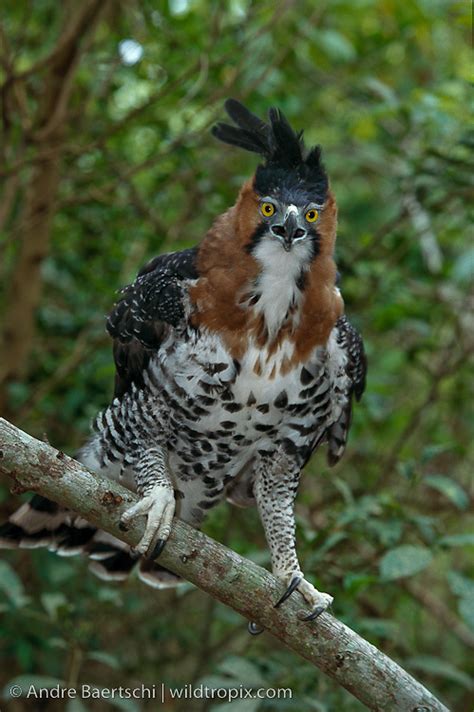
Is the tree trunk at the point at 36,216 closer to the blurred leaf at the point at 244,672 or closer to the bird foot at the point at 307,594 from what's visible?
the blurred leaf at the point at 244,672

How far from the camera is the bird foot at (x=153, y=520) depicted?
2.78 meters

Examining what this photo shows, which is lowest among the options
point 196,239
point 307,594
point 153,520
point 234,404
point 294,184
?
point 307,594

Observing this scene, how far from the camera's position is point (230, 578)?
8.92 feet

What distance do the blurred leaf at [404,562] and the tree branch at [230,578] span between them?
493mm

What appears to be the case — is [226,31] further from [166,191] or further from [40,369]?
[40,369]

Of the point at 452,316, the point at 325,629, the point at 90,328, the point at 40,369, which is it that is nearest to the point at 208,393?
the point at 325,629

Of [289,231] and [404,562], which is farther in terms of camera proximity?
[404,562]

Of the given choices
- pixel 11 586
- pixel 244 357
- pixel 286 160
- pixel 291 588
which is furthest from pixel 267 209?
pixel 11 586

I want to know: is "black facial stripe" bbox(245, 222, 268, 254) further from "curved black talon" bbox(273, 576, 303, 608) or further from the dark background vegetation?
"curved black talon" bbox(273, 576, 303, 608)

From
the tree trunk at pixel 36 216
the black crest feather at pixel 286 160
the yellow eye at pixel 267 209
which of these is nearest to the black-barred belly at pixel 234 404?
the yellow eye at pixel 267 209

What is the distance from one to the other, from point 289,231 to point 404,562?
4.39 ft

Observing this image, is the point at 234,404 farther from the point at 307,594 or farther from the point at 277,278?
the point at 307,594

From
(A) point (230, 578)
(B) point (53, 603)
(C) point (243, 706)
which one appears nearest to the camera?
(A) point (230, 578)

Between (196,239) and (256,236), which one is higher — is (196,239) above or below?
below
